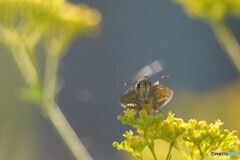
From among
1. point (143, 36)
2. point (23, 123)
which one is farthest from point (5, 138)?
point (143, 36)

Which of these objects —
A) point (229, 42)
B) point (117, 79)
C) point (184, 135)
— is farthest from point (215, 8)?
point (117, 79)

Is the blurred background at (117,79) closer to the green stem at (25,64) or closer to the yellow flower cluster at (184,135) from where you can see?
the green stem at (25,64)

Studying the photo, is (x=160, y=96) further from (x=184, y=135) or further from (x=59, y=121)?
(x=59, y=121)

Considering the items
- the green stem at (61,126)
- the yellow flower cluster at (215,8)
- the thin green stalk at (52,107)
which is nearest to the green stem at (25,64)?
the thin green stalk at (52,107)

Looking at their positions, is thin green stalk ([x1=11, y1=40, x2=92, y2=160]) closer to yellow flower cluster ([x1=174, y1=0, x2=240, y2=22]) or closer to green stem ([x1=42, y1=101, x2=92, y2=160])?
green stem ([x1=42, y1=101, x2=92, y2=160])

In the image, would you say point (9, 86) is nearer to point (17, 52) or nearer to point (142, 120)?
point (17, 52)

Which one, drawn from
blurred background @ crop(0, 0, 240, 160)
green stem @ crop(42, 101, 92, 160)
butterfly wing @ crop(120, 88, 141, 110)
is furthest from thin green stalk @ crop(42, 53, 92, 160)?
butterfly wing @ crop(120, 88, 141, 110)
